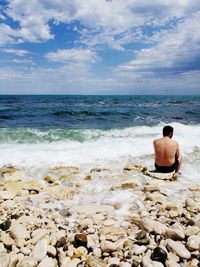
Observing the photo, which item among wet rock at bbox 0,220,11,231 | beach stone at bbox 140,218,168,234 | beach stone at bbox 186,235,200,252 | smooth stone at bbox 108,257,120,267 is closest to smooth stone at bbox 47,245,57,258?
smooth stone at bbox 108,257,120,267

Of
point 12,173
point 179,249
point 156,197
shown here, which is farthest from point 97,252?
point 12,173

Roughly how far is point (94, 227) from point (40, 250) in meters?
0.99

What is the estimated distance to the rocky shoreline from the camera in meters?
3.48

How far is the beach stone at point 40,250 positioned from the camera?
3497mm

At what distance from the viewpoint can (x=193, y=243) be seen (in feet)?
11.9

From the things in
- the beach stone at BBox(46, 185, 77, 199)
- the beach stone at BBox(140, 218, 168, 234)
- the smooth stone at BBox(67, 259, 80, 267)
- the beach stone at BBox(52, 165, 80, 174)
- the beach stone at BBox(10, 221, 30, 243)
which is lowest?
the beach stone at BBox(52, 165, 80, 174)

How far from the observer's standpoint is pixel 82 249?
3.66 m

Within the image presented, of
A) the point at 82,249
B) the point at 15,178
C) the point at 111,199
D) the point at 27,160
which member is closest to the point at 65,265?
the point at 82,249

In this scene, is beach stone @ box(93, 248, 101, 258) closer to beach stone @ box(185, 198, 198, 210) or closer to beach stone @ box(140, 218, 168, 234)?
beach stone @ box(140, 218, 168, 234)

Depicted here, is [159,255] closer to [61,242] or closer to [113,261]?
[113,261]

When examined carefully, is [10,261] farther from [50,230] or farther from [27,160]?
[27,160]

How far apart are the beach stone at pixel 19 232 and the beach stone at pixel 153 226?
1736mm

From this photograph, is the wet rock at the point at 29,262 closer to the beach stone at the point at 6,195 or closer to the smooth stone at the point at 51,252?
the smooth stone at the point at 51,252

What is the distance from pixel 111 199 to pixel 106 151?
15.3 ft
